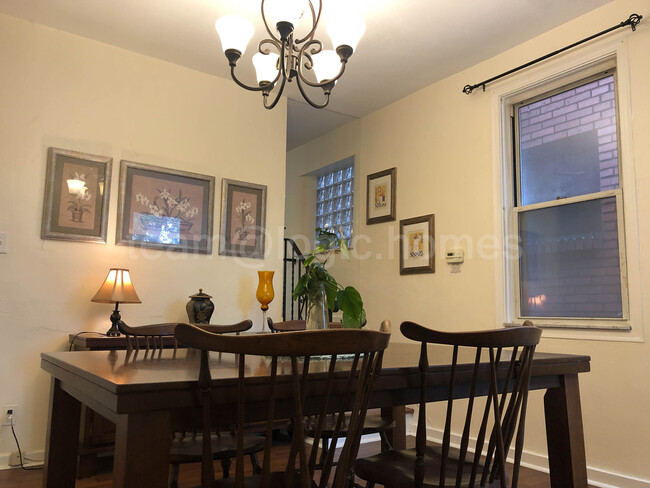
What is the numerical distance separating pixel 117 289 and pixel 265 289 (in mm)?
1115

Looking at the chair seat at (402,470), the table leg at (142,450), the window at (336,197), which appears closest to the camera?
the table leg at (142,450)

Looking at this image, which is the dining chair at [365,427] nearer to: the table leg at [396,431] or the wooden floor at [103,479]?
the table leg at [396,431]

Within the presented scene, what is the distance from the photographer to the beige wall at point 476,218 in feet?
9.31

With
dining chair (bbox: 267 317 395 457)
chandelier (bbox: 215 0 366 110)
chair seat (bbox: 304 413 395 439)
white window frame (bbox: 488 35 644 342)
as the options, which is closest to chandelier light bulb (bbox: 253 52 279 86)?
chandelier (bbox: 215 0 366 110)

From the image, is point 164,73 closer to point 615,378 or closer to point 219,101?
point 219,101

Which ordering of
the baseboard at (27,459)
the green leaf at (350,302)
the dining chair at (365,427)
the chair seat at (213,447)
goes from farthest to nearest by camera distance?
1. the green leaf at (350,302)
2. the baseboard at (27,459)
3. the dining chair at (365,427)
4. the chair seat at (213,447)

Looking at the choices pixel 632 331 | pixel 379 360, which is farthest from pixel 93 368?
pixel 632 331

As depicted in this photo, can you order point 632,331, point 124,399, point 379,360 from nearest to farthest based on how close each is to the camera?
point 124,399 < point 379,360 < point 632,331

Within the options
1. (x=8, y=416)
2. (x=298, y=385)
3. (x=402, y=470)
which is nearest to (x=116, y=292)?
(x=8, y=416)

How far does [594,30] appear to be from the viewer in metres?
3.16

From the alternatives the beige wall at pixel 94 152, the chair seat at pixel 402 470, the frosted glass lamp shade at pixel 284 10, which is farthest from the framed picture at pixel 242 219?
the chair seat at pixel 402 470

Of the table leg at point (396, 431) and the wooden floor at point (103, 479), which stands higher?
the table leg at point (396, 431)

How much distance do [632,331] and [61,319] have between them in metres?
3.41

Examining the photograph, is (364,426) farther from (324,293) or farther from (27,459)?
(27,459)
